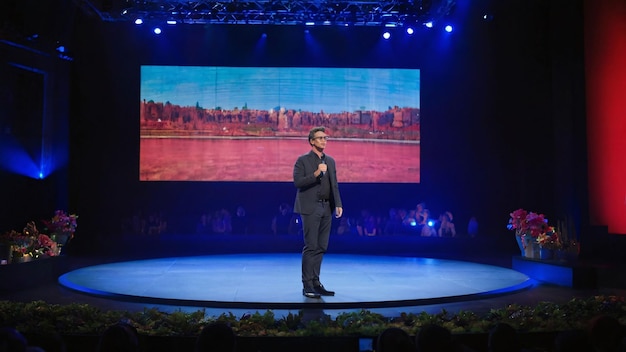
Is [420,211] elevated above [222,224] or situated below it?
above

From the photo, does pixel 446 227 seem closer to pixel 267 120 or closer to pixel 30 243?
pixel 267 120

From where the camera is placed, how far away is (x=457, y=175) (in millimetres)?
13258

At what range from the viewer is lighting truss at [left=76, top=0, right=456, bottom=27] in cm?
1138

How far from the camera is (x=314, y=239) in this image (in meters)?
6.21

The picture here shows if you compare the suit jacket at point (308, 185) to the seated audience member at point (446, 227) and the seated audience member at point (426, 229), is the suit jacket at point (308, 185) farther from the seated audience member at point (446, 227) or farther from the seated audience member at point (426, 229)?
the seated audience member at point (446, 227)

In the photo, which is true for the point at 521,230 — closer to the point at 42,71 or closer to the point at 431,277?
the point at 431,277

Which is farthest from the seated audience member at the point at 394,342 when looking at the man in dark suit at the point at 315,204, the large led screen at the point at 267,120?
the large led screen at the point at 267,120

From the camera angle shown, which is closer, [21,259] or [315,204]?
[315,204]

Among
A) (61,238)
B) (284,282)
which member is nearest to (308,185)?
(284,282)

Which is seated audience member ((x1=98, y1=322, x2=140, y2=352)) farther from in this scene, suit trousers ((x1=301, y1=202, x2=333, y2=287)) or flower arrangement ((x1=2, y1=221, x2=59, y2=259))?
flower arrangement ((x1=2, y1=221, x2=59, y2=259))

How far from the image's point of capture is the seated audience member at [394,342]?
2809 millimetres

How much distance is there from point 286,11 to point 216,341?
30.7 ft

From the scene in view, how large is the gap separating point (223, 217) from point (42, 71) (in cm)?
410

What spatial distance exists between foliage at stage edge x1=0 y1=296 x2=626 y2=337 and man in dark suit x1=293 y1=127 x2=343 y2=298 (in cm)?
159
